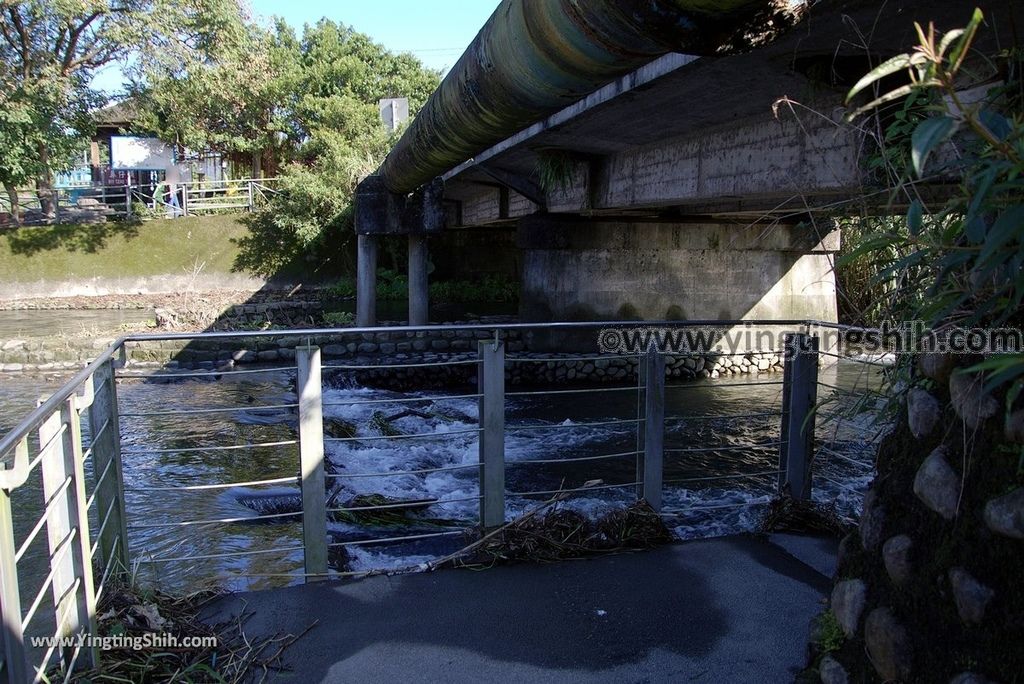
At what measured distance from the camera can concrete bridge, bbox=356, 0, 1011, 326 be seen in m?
2.51

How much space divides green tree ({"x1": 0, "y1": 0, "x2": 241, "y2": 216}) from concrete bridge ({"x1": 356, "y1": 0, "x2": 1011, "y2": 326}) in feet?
35.6

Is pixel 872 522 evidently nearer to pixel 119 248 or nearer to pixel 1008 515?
pixel 1008 515

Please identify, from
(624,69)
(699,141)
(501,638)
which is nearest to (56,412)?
(501,638)

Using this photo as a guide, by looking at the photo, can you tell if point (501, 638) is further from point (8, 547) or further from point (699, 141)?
point (699, 141)

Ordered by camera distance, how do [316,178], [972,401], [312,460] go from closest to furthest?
[972,401] < [312,460] < [316,178]

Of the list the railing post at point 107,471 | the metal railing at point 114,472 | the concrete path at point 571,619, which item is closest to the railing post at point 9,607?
the metal railing at point 114,472

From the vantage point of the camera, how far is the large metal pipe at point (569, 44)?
1821mm

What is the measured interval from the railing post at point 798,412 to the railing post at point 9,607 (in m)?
3.32

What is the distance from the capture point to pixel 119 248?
23.3 metres

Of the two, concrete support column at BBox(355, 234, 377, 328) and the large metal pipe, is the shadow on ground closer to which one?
concrete support column at BBox(355, 234, 377, 328)

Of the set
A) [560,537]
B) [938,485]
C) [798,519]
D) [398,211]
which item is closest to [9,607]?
[938,485]

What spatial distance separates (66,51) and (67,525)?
84.1 ft

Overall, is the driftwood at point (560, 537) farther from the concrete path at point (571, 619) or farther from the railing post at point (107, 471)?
the railing post at point (107, 471)

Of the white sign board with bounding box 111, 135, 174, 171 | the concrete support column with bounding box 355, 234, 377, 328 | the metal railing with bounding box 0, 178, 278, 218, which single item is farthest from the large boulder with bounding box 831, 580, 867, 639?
the white sign board with bounding box 111, 135, 174, 171
